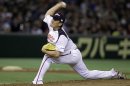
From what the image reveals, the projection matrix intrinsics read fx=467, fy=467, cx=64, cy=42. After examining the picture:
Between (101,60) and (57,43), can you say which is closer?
(57,43)

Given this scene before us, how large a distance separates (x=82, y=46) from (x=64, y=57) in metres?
9.46

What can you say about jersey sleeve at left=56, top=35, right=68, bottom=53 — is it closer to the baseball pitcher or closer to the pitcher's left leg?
the baseball pitcher

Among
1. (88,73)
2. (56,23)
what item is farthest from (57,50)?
(88,73)

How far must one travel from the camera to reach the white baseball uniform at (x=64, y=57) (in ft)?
30.3

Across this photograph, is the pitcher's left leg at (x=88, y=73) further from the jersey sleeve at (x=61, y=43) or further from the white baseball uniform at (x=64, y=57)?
the jersey sleeve at (x=61, y=43)

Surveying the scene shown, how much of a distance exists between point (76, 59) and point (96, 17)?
10820 mm

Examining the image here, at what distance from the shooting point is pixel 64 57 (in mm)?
9539

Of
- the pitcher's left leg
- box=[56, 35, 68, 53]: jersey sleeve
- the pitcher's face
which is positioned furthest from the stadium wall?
box=[56, 35, 68, 53]: jersey sleeve

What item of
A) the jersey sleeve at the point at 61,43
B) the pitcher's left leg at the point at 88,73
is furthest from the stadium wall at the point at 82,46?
the jersey sleeve at the point at 61,43

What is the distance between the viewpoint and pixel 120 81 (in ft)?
32.4

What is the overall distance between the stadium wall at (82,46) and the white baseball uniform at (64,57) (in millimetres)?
8756

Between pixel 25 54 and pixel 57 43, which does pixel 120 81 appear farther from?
pixel 25 54

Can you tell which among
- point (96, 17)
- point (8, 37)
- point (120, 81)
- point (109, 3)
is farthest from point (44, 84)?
point (109, 3)

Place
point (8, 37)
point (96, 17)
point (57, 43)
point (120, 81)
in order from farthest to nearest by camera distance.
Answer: point (96, 17) → point (8, 37) → point (120, 81) → point (57, 43)
